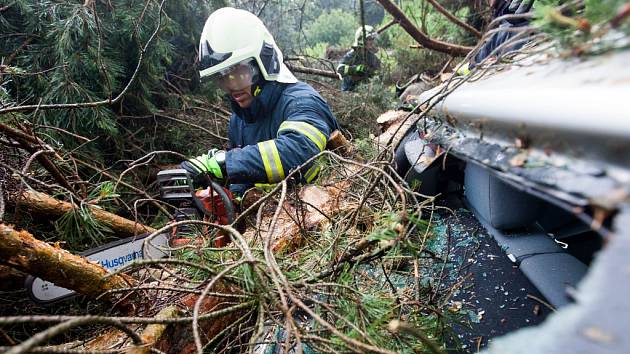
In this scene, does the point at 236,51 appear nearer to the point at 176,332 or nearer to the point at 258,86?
the point at 258,86

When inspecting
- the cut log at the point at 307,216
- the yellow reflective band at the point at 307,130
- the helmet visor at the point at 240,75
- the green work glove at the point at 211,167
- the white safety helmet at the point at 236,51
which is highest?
the white safety helmet at the point at 236,51

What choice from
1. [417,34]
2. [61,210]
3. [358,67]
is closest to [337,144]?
[417,34]

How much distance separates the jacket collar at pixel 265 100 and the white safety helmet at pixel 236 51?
0.19ft

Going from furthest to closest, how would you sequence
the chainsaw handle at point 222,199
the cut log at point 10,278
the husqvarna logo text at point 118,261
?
1. the chainsaw handle at point 222,199
2. the husqvarna logo text at point 118,261
3. the cut log at point 10,278

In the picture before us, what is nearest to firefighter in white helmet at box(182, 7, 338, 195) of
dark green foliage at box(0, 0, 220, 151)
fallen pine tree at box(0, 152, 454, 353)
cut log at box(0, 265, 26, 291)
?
dark green foliage at box(0, 0, 220, 151)

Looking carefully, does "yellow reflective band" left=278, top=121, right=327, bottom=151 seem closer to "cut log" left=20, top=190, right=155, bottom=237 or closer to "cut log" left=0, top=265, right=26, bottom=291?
"cut log" left=20, top=190, right=155, bottom=237

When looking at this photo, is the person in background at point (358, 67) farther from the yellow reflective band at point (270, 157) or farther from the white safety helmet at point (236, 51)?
the yellow reflective band at point (270, 157)

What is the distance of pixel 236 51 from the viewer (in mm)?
2555

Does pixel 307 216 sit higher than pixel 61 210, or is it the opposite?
pixel 61 210

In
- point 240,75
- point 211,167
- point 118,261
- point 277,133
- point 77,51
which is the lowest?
point 118,261

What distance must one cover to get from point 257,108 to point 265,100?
3.9 inches

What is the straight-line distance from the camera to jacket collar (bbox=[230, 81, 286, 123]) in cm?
274

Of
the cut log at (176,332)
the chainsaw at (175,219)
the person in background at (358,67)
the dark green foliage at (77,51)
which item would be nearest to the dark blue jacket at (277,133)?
the chainsaw at (175,219)

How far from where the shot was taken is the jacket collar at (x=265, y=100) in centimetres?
274
